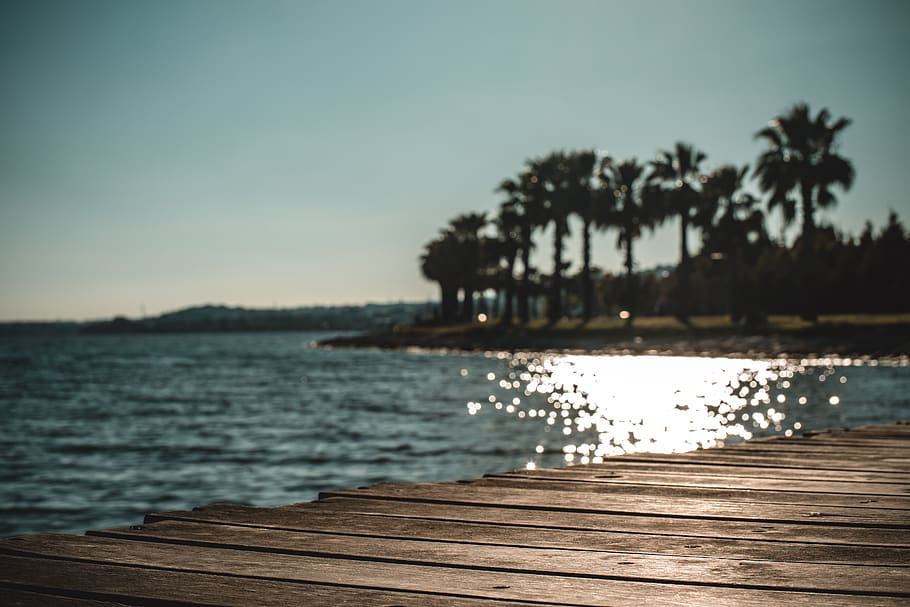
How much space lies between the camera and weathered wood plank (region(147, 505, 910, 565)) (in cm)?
359

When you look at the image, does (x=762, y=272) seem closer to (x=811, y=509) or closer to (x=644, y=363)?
(x=644, y=363)

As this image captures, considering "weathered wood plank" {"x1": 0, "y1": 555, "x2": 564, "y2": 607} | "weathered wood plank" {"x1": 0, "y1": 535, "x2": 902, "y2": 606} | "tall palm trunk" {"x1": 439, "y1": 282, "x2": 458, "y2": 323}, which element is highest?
"tall palm trunk" {"x1": 439, "y1": 282, "x2": 458, "y2": 323}

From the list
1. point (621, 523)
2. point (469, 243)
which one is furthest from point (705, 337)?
point (621, 523)

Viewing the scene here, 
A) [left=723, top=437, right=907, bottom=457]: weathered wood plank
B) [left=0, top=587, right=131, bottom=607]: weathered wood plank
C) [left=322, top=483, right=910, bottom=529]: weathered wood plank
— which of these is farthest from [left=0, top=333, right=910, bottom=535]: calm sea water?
[left=0, top=587, right=131, bottom=607]: weathered wood plank

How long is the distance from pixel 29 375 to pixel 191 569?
2462 inches

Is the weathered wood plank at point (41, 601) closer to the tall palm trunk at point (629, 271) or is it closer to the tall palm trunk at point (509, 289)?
the tall palm trunk at point (629, 271)

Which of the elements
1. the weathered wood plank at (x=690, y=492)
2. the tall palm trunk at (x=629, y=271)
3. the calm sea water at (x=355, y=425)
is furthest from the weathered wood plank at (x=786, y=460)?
the tall palm trunk at (x=629, y=271)

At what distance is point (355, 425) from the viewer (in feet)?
78.1

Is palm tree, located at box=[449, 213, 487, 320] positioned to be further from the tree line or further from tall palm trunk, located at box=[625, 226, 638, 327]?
tall palm trunk, located at box=[625, 226, 638, 327]

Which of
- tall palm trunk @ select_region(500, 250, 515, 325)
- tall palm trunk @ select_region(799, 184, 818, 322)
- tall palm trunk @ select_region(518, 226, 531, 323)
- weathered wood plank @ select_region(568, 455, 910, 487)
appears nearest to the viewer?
weathered wood plank @ select_region(568, 455, 910, 487)

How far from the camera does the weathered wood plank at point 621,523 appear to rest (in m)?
3.94

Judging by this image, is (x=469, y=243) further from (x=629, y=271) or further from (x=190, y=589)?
(x=190, y=589)

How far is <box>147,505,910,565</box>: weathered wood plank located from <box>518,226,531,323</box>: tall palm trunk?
235ft

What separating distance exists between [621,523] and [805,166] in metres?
54.8
